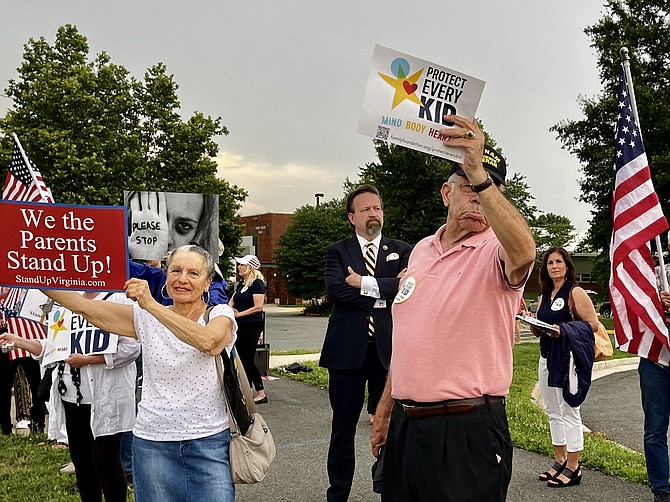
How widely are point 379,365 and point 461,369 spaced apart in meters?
2.22

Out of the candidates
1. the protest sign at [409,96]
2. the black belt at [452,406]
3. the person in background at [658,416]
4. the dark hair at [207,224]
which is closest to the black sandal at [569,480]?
the person in background at [658,416]

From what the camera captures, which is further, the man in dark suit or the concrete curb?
the concrete curb

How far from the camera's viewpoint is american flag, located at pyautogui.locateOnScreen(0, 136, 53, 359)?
178 inches

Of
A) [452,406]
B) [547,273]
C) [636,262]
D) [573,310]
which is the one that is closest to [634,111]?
[636,262]

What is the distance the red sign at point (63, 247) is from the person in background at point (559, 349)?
402cm

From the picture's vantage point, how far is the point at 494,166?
3139 mm

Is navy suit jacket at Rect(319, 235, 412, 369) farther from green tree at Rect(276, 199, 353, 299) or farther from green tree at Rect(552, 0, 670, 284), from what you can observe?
green tree at Rect(276, 199, 353, 299)

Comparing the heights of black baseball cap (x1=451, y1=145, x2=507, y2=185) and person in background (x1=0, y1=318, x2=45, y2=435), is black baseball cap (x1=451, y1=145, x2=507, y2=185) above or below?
above

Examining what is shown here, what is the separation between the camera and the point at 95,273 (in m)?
3.42

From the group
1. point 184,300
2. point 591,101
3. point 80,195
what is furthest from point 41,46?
point 184,300

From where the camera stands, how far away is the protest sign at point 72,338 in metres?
4.76

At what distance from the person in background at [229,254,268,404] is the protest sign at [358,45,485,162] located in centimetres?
740

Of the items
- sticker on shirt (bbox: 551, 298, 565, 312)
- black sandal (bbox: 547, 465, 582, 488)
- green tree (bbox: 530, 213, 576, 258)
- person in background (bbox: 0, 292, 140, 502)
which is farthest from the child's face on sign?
green tree (bbox: 530, 213, 576, 258)

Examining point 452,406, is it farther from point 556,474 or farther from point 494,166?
point 556,474
